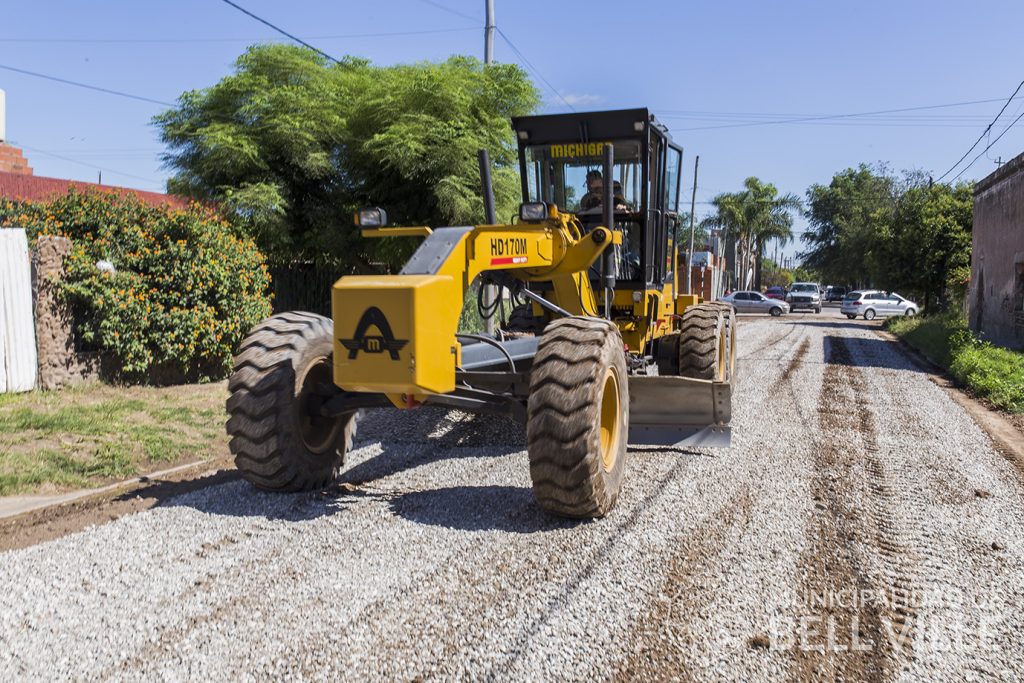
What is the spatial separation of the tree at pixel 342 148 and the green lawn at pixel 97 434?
546cm

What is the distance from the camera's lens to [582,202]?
8703 millimetres

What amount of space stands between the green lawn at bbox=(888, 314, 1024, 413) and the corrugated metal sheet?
11.9 meters

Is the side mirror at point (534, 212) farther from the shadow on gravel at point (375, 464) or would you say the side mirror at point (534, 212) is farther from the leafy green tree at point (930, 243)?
A: the leafy green tree at point (930, 243)

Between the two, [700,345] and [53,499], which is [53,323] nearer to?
[53,499]

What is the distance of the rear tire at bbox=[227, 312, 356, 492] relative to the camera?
5.67 metres

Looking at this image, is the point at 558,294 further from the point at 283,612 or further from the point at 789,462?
the point at 283,612

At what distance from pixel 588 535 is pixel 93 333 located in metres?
7.27

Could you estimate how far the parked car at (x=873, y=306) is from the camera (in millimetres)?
40938

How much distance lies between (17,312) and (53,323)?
15.0 inches

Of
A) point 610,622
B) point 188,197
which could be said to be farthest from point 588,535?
point 188,197

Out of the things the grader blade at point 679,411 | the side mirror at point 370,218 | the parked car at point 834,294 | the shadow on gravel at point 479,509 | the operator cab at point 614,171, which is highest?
the operator cab at point 614,171

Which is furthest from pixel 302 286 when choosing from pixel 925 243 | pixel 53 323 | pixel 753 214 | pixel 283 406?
pixel 753 214

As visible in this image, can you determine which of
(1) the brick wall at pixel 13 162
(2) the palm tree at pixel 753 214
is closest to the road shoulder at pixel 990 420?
(1) the brick wall at pixel 13 162

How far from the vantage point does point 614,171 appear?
8.55 m
